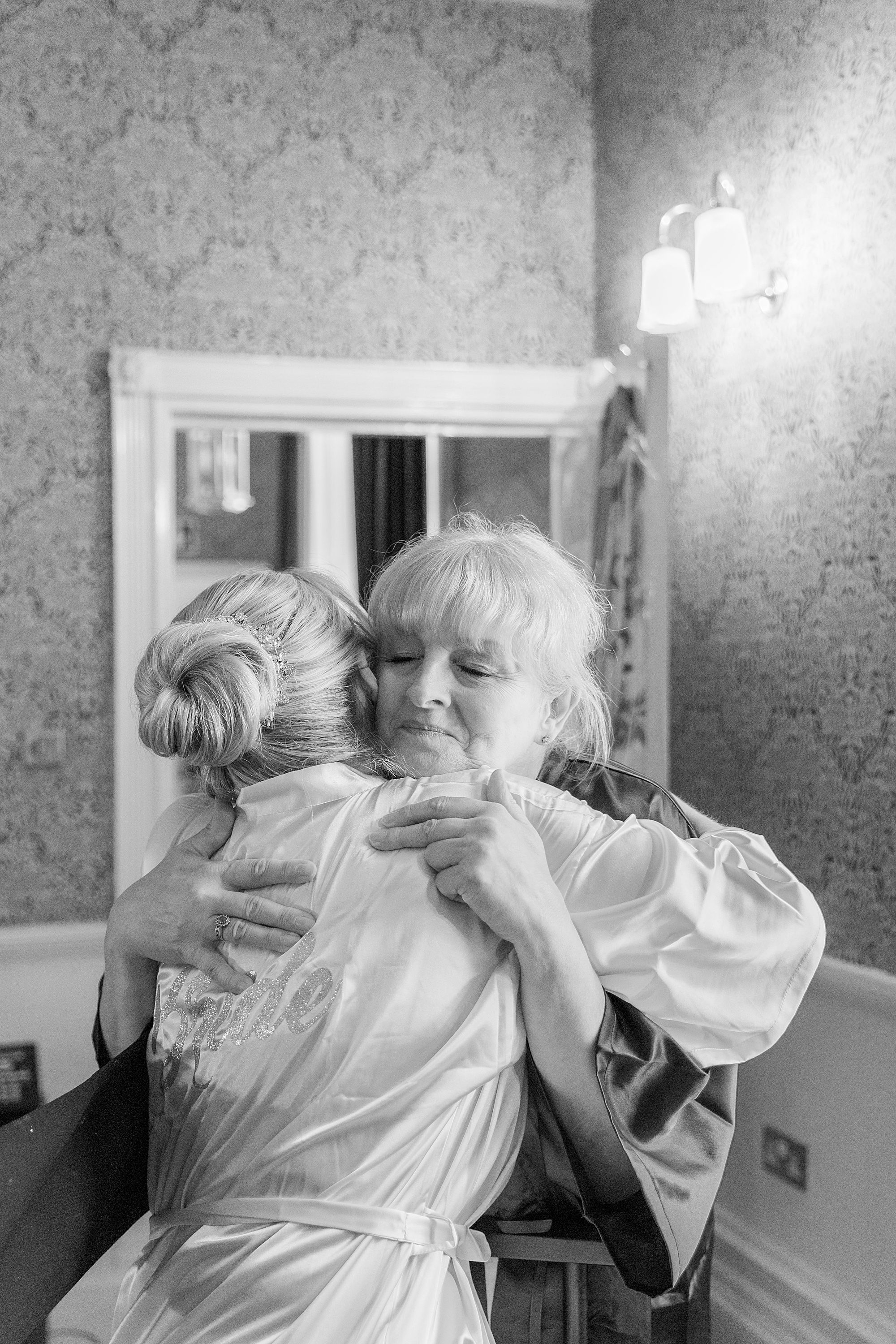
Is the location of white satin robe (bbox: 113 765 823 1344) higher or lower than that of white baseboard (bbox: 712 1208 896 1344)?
higher

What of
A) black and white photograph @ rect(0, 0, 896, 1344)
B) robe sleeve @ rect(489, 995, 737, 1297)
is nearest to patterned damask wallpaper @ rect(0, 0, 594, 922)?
black and white photograph @ rect(0, 0, 896, 1344)

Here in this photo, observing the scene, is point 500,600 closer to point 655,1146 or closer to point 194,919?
point 194,919

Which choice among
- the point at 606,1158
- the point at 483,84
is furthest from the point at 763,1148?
the point at 483,84

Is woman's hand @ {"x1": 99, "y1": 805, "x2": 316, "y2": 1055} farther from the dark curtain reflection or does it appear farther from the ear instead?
the dark curtain reflection

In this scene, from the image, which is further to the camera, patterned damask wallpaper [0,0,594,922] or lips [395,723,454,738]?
patterned damask wallpaper [0,0,594,922]

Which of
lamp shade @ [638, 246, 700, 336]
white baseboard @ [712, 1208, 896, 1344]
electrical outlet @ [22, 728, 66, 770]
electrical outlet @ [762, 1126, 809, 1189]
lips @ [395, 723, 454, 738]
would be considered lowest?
white baseboard @ [712, 1208, 896, 1344]

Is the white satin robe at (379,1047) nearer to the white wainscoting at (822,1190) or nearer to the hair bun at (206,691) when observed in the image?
the hair bun at (206,691)

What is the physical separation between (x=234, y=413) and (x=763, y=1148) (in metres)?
2.25

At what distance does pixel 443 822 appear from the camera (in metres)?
1.09

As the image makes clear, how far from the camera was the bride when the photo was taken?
39.1 inches

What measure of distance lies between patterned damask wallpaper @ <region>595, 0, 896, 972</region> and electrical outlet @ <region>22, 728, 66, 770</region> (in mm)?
1607

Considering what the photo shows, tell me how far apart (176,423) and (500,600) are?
7.09 feet

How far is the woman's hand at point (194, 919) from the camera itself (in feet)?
3.56

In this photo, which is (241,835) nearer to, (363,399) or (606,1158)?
(606,1158)
